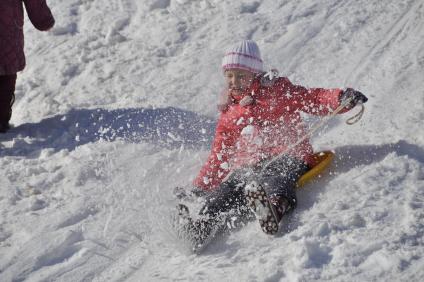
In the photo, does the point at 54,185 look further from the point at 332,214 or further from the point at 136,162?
the point at 332,214

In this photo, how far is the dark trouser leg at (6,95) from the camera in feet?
18.0

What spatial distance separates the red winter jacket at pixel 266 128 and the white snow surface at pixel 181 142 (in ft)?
1.15

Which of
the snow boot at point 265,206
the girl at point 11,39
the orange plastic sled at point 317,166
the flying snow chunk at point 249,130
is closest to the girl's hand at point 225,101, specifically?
the flying snow chunk at point 249,130

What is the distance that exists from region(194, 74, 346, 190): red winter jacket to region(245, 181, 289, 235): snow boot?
60 cm

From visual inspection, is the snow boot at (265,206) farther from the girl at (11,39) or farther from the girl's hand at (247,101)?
the girl at (11,39)

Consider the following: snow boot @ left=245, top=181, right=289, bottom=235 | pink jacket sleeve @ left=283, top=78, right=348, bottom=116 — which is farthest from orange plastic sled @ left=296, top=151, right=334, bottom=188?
snow boot @ left=245, top=181, right=289, bottom=235

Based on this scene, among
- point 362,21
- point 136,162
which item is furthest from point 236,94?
point 362,21

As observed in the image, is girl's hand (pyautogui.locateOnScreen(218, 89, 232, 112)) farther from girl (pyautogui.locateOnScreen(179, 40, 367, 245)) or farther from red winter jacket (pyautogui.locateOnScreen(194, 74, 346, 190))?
red winter jacket (pyautogui.locateOnScreen(194, 74, 346, 190))

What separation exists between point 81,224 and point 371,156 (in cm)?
209

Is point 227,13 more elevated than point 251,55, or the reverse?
point 251,55

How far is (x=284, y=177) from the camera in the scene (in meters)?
3.85

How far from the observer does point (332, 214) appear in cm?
344

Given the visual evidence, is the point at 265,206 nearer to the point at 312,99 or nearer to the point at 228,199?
the point at 228,199

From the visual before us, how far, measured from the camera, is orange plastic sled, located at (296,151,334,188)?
396 centimetres
